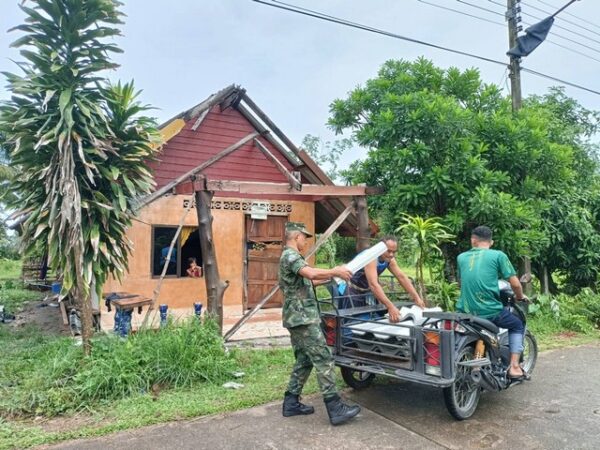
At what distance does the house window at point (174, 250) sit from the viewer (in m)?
8.61

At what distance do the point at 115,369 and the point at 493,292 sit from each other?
4.02m

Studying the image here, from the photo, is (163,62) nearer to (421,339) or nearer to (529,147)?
(529,147)

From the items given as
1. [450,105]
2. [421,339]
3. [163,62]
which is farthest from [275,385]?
[163,62]

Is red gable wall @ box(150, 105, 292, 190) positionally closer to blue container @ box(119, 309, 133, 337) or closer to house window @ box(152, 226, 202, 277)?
house window @ box(152, 226, 202, 277)

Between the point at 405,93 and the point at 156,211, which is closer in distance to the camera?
the point at 405,93

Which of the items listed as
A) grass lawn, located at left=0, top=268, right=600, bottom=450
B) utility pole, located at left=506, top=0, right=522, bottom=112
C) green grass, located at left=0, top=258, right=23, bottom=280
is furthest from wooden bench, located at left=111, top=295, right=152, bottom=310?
green grass, located at left=0, top=258, right=23, bottom=280

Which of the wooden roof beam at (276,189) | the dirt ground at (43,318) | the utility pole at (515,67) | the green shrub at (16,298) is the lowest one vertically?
the dirt ground at (43,318)

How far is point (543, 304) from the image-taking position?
343 inches

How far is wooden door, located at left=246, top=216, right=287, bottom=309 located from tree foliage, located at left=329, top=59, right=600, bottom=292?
91.4 inches

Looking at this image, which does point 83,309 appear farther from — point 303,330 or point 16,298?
point 16,298

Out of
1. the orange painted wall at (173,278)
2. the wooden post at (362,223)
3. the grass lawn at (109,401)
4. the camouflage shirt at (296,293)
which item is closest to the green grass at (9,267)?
the orange painted wall at (173,278)

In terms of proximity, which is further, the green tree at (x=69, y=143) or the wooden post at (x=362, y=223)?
the wooden post at (x=362, y=223)

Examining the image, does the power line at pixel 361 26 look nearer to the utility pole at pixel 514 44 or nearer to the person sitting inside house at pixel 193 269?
the utility pole at pixel 514 44

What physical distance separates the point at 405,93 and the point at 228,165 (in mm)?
3882
